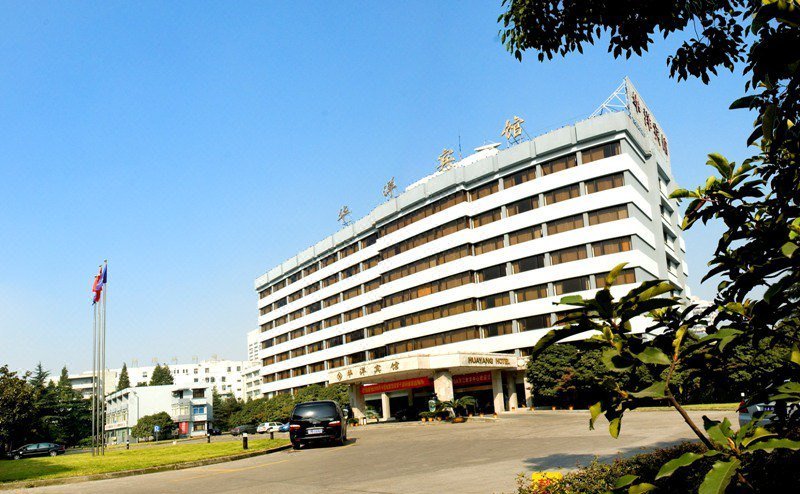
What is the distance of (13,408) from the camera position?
5981cm

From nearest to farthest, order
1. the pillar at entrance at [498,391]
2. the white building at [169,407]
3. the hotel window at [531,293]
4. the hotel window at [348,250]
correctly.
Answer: the pillar at entrance at [498,391] < the hotel window at [531,293] < the hotel window at [348,250] < the white building at [169,407]

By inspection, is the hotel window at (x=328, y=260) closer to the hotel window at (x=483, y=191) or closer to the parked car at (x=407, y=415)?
the hotel window at (x=483, y=191)

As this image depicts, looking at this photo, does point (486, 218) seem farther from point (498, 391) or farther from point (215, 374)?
point (215, 374)

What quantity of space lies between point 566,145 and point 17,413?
2245 inches

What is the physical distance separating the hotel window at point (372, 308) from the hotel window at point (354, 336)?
2554 millimetres

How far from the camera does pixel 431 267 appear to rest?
62.1 m

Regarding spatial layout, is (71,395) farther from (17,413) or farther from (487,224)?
(487,224)

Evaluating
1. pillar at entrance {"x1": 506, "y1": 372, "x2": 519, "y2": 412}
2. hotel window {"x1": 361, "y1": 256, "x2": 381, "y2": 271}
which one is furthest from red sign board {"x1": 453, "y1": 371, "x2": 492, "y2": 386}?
hotel window {"x1": 361, "y1": 256, "x2": 381, "y2": 271}

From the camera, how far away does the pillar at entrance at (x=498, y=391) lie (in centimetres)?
5053

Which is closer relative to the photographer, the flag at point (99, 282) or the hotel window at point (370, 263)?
the flag at point (99, 282)

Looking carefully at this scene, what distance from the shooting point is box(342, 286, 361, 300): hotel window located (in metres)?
77.0

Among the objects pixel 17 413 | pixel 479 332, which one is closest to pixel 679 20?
pixel 479 332

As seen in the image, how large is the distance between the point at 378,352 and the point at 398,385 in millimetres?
16298

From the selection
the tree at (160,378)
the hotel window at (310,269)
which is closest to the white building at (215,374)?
the tree at (160,378)
